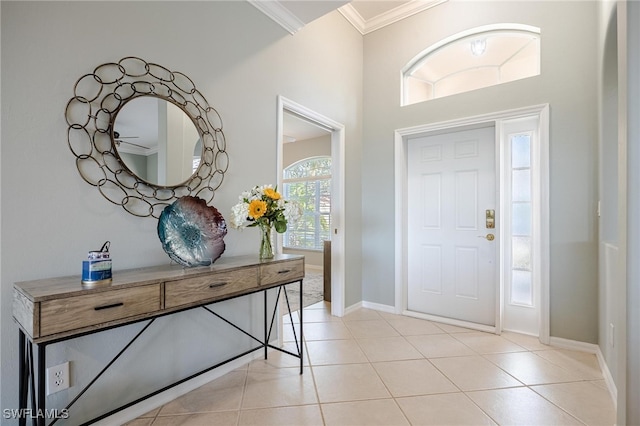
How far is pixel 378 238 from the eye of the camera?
3.47 meters

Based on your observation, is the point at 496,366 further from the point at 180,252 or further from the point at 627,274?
the point at 180,252

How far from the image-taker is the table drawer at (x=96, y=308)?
3.42ft

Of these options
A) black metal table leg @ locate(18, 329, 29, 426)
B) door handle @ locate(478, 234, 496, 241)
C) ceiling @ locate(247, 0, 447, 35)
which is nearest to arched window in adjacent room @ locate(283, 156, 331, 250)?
ceiling @ locate(247, 0, 447, 35)

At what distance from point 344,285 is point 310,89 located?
Result: 2.12m

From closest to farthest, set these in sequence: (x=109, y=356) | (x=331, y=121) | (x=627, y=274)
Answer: (x=627, y=274), (x=109, y=356), (x=331, y=121)

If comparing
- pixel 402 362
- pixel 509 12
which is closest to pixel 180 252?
pixel 402 362

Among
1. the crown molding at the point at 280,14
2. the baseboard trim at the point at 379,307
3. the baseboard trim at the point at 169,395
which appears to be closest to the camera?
the baseboard trim at the point at 169,395

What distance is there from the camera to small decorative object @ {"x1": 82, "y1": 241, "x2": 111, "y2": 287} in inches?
47.2

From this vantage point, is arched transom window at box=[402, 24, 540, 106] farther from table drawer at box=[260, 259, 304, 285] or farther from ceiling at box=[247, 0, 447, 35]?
table drawer at box=[260, 259, 304, 285]

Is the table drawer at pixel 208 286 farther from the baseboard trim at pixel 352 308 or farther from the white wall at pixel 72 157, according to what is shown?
the baseboard trim at pixel 352 308

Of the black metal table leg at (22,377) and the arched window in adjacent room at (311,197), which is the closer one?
the black metal table leg at (22,377)

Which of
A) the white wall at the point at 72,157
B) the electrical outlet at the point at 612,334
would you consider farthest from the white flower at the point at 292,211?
the electrical outlet at the point at 612,334

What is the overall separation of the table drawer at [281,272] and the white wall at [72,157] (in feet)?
1.37

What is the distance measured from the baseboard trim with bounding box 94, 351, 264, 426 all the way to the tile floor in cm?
4
